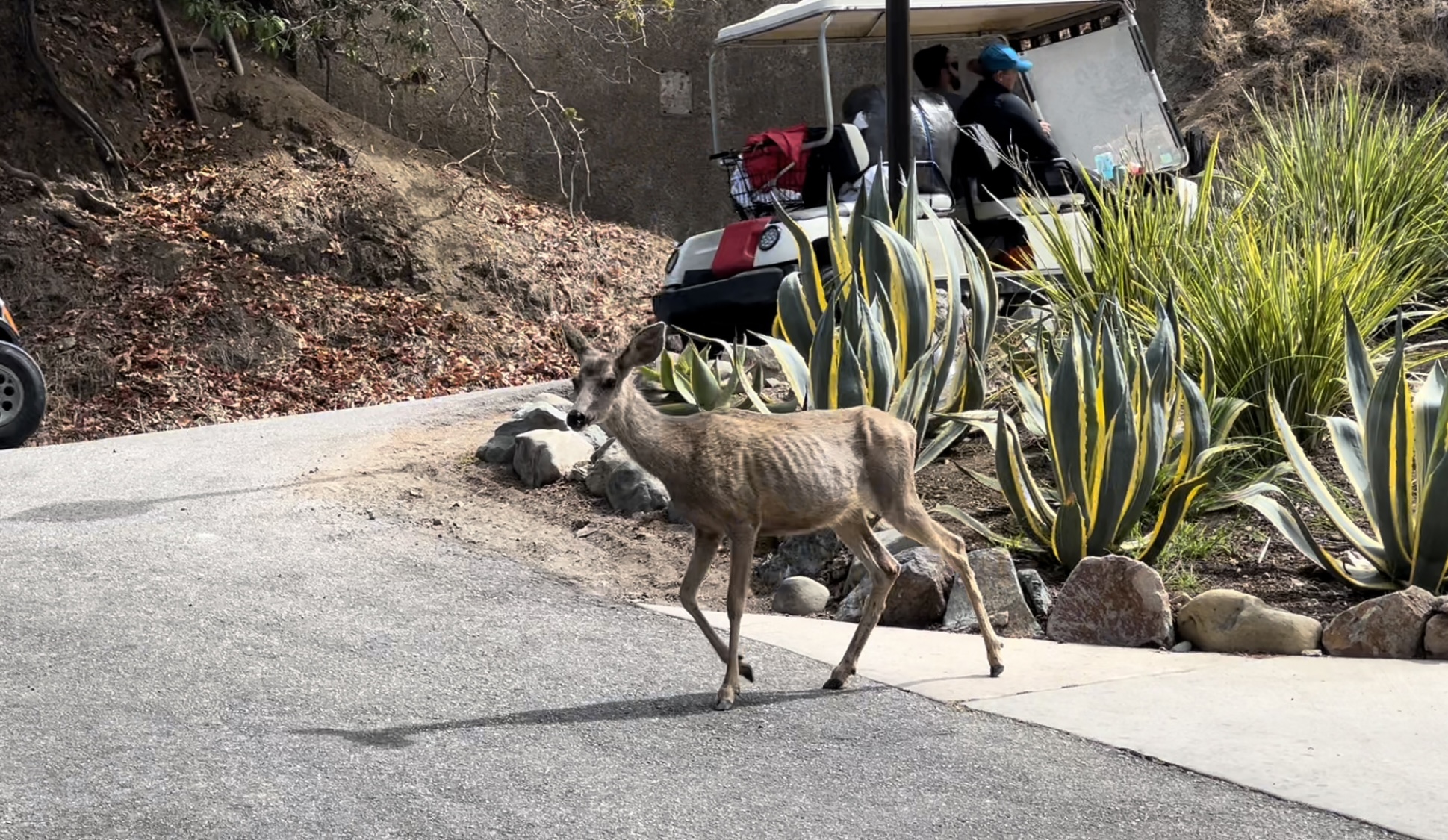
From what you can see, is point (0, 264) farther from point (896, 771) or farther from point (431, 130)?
point (896, 771)

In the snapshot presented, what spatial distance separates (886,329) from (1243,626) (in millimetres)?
2946

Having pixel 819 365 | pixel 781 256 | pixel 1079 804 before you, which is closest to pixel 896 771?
pixel 1079 804

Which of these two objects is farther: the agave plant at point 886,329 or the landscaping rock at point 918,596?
the agave plant at point 886,329

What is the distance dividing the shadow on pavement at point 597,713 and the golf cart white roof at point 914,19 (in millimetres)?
6975

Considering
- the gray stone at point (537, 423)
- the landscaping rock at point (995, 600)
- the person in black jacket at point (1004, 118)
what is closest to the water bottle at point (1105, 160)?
the person in black jacket at point (1004, 118)

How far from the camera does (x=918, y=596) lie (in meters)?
7.00

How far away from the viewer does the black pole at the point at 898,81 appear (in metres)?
9.05

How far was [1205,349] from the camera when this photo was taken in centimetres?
763

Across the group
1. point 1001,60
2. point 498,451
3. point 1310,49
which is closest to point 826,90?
point 1001,60

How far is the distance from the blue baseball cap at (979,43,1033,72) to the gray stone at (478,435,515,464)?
473cm

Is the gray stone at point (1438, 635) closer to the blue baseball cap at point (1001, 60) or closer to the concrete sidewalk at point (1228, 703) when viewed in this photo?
the concrete sidewalk at point (1228, 703)

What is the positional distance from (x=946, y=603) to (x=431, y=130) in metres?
14.1

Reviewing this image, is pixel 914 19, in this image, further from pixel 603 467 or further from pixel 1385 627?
pixel 1385 627

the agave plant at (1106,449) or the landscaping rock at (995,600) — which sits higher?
the agave plant at (1106,449)
